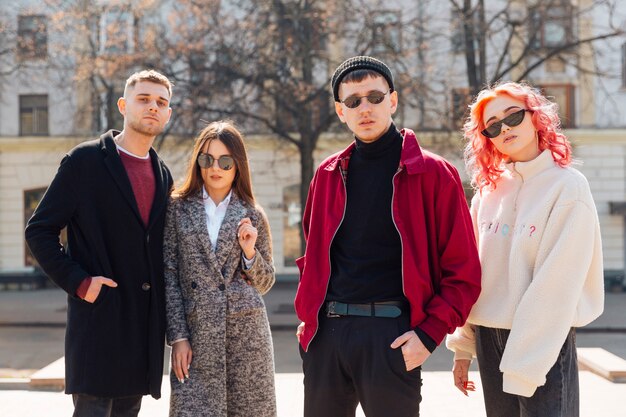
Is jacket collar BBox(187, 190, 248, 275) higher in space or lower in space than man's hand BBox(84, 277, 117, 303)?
higher

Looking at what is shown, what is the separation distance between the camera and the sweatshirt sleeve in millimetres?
3141

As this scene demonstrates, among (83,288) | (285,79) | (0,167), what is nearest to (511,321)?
(83,288)

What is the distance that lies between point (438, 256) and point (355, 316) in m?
0.46

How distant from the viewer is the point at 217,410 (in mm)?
3814

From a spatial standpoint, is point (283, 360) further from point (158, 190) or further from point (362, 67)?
point (362, 67)

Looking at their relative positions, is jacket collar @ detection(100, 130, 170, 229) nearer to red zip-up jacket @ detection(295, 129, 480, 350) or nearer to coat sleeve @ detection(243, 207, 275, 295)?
coat sleeve @ detection(243, 207, 275, 295)

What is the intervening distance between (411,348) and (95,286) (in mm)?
1649

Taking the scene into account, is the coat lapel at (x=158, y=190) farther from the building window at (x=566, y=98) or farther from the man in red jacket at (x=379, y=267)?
the building window at (x=566, y=98)

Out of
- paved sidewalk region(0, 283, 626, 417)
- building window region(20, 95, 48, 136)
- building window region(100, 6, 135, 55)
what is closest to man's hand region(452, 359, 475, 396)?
paved sidewalk region(0, 283, 626, 417)

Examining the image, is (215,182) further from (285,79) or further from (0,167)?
(0,167)

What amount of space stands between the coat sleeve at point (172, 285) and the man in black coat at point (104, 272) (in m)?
0.04

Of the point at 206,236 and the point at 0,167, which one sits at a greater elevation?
the point at 0,167

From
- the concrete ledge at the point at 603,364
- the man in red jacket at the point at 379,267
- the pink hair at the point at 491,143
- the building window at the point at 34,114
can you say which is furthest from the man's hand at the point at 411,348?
the building window at the point at 34,114

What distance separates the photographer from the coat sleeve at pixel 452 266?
3.16 meters
